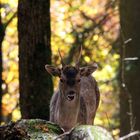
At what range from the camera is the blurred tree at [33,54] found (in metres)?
8.12

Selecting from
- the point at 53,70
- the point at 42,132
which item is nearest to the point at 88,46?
the point at 53,70

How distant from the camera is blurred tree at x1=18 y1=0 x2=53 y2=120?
8.12 metres

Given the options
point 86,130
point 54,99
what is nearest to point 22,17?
point 54,99

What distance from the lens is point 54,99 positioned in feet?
28.3

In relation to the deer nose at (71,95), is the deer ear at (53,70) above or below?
above

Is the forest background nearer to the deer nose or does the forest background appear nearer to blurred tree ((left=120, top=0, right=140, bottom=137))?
blurred tree ((left=120, top=0, right=140, bottom=137))

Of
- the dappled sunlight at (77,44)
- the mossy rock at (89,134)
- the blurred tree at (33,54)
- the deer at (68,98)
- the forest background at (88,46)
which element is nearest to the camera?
the mossy rock at (89,134)

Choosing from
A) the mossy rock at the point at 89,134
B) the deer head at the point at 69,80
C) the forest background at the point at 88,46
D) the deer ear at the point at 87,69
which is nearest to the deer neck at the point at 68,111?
the deer head at the point at 69,80

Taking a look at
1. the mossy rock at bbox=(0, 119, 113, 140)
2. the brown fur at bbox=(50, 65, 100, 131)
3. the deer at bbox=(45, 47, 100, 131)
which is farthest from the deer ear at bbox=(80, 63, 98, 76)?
the mossy rock at bbox=(0, 119, 113, 140)

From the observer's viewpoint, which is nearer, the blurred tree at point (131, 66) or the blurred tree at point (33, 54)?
the blurred tree at point (33, 54)

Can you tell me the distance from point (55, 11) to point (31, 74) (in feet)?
32.6

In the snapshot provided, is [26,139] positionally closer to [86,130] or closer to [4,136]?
[4,136]

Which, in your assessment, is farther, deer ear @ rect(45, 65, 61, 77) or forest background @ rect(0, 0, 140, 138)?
forest background @ rect(0, 0, 140, 138)

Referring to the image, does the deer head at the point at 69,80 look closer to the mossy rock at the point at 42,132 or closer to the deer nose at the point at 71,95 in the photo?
the deer nose at the point at 71,95
